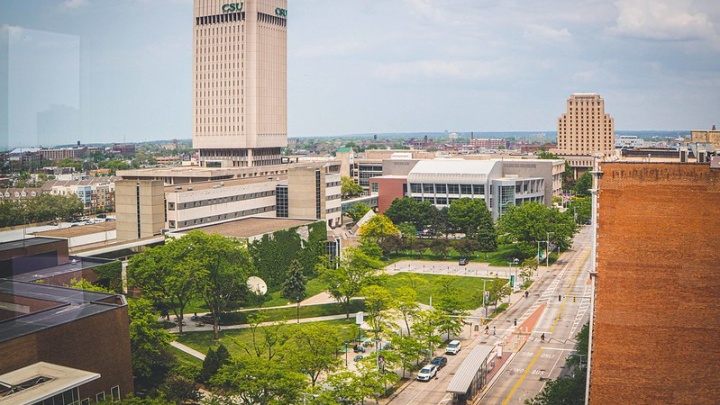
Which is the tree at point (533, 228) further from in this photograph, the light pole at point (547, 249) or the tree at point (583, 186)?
the tree at point (583, 186)

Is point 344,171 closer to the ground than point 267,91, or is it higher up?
closer to the ground

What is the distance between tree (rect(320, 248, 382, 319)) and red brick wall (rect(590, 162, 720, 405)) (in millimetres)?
22298

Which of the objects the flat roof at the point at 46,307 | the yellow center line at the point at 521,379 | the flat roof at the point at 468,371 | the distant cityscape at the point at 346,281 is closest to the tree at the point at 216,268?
the distant cityscape at the point at 346,281

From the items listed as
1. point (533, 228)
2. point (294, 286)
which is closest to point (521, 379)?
point (294, 286)

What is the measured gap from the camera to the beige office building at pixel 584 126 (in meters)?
151

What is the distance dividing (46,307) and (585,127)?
146223 millimetres

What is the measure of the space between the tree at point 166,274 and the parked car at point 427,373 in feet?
43.5

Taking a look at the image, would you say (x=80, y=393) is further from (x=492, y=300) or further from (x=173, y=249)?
(x=492, y=300)

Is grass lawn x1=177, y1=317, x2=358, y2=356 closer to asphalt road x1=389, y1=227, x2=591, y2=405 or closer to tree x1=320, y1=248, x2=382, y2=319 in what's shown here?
tree x1=320, y1=248, x2=382, y2=319

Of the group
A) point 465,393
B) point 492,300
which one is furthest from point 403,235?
point 465,393

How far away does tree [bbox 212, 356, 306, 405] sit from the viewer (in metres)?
25.5

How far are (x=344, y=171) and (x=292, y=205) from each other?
4284 cm

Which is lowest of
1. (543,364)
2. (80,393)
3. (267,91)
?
(543,364)

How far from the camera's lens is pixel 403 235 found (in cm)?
6588
